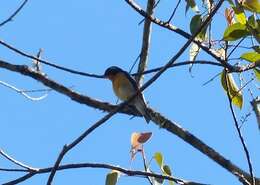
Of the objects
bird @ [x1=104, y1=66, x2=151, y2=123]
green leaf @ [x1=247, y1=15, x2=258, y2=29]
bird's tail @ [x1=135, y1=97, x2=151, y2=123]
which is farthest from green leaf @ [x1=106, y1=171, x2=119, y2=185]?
bird @ [x1=104, y1=66, x2=151, y2=123]

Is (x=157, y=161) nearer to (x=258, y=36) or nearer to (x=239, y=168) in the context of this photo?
(x=239, y=168)

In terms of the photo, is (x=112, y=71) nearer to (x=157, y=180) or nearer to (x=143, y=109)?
(x=143, y=109)

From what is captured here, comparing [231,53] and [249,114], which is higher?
[231,53]

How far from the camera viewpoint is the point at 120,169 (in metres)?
2.83

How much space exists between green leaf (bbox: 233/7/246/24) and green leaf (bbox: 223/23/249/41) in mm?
18

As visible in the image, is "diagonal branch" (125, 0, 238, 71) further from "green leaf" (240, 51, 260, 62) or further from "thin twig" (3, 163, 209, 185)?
"thin twig" (3, 163, 209, 185)

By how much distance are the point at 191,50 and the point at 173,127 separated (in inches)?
14.4

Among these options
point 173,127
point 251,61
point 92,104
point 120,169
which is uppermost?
point 92,104

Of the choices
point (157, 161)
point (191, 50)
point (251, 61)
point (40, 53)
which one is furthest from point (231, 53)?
point (40, 53)

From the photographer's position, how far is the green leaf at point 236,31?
2.90m

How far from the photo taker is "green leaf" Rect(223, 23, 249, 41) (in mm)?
2900

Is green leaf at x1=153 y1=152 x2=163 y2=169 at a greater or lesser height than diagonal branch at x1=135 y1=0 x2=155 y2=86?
lesser

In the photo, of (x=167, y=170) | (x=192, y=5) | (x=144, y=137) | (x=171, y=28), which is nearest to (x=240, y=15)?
(x=192, y=5)

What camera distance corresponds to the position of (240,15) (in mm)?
2949
